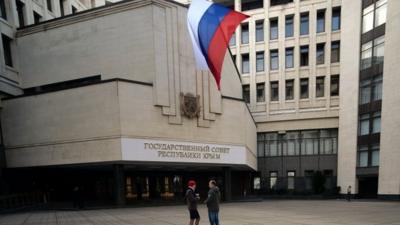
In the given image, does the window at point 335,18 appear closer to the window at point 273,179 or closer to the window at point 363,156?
the window at point 363,156

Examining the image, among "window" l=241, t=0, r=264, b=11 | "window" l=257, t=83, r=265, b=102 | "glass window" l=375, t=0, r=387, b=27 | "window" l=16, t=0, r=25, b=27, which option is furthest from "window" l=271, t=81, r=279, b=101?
"window" l=16, t=0, r=25, b=27

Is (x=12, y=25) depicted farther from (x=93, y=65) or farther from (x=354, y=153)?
(x=354, y=153)

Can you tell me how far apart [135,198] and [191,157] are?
7.09 metres

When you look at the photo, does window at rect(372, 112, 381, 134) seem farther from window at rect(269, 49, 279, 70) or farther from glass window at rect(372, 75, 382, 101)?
window at rect(269, 49, 279, 70)

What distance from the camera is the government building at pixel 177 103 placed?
22.8 m

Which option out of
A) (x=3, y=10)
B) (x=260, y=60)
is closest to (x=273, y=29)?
(x=260, y=60)

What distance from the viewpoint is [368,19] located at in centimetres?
3212

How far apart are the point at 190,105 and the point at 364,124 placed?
59.0 feet

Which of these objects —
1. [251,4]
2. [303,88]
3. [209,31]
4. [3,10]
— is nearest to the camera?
[209,31]

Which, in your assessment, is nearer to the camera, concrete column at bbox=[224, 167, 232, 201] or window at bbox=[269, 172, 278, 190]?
concrete column at bbox=[224, 167, 232, 201]

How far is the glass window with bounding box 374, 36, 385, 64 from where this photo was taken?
98.5 feet

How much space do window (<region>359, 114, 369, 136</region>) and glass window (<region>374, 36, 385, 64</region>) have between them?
5260 mm

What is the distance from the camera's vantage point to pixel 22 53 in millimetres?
27359

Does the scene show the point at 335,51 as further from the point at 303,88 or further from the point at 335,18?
the point at 303,88
